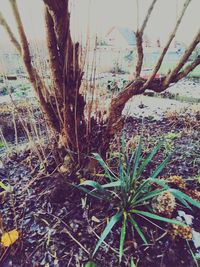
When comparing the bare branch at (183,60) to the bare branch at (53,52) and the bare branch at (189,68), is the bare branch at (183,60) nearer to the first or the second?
the bare branch at (189,68)

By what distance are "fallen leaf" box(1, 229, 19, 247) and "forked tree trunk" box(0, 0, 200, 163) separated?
0.64 metres

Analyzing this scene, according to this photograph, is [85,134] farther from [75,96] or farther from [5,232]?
[5,232]

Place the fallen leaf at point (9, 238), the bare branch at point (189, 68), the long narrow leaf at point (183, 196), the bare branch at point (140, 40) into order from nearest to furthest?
1. the long narrow leaf at point (183, 196)
2. the fallen leaf at point (9, 238)
3. the bare branch at point (140, 40)
4. the bare branch at point (189, 68)

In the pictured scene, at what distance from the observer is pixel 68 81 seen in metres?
1.57

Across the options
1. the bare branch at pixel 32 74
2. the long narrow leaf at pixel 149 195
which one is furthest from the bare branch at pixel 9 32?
the long narrow leaf at pixel 149 195

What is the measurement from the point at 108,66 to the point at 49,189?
6445mm

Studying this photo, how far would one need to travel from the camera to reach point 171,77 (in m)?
1.80

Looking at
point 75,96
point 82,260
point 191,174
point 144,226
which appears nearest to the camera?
point 82,260

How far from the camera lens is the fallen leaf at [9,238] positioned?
138 cm

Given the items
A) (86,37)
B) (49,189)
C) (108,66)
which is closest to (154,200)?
(49,189)

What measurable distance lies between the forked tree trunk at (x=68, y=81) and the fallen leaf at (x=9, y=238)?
2.11 ft

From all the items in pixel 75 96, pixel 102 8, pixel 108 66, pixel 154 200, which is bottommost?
pixel 108 66

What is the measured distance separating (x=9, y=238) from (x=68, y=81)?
98 cm

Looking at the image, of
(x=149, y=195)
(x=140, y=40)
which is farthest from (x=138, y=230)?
(x=140, y=40)
